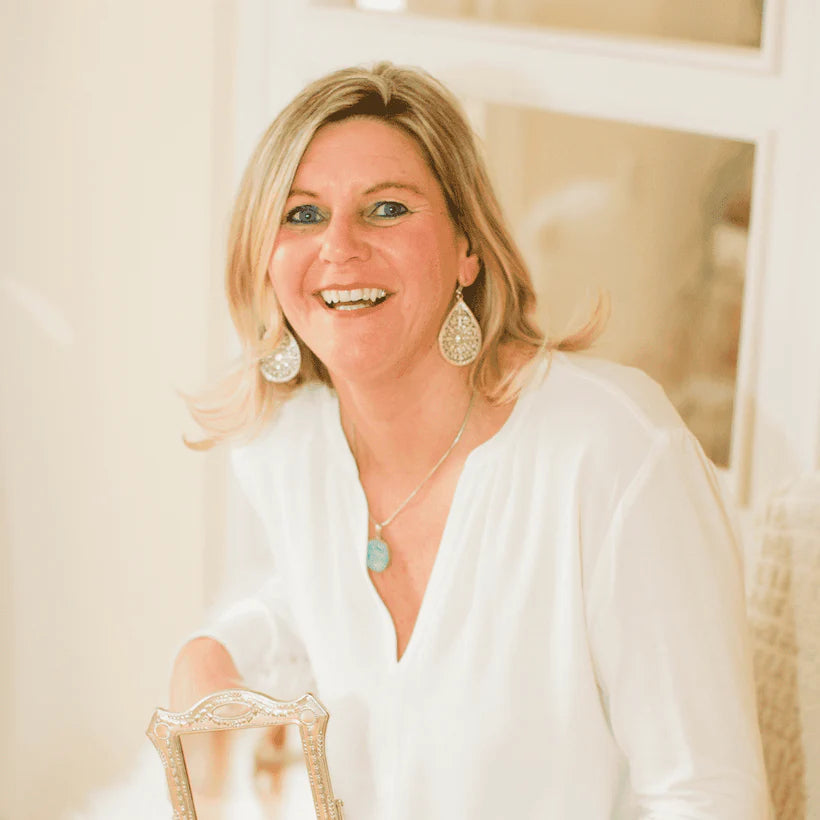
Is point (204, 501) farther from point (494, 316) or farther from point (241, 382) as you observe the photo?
point (494, 316)

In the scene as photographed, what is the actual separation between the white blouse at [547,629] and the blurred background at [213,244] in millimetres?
93

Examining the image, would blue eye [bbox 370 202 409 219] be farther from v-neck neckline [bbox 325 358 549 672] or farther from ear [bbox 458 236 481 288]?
v-neck neckline [bbox 325 358 549 672]

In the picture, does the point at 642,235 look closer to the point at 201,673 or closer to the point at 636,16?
the point at 636,16

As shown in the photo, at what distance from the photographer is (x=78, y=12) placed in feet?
5.02

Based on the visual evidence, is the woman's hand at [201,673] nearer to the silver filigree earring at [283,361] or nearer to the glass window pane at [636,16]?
the silver filigree earring at [283,361]

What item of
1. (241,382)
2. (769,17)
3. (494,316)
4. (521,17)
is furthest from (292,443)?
(769,17)

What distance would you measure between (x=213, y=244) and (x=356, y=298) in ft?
0.87

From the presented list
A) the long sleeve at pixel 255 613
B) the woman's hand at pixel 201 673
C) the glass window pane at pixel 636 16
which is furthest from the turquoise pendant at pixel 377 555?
the glass window pane at pixel 636 16

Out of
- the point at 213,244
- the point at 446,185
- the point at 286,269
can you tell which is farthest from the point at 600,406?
the point at 213,244

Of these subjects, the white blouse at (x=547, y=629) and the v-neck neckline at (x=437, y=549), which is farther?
the v-neck neckline at (x=437, y=549)

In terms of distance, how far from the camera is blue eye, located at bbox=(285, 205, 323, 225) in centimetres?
134

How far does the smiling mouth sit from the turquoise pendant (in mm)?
309

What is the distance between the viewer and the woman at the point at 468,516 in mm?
1255

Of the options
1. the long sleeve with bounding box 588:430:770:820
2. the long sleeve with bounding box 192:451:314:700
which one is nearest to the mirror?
the long sleeve with bounding box 192:451:314:700
